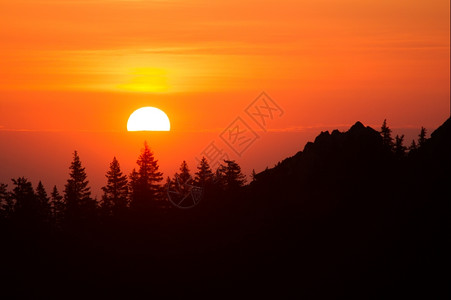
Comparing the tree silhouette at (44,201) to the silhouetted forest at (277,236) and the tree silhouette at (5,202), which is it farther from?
the tree silhouette at (5,202)

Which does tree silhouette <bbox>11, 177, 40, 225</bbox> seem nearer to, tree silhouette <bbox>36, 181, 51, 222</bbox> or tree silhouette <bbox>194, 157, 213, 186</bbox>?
tree silhouette <bbox>36, 181, 51, 222</bbox>

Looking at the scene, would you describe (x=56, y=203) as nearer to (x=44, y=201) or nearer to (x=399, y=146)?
(x=44, y=201)

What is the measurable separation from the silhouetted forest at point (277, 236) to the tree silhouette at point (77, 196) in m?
2.33

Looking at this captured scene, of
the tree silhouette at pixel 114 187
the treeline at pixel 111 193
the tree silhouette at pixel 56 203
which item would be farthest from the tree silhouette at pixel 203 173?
the tree silhouette at pixel 56 203

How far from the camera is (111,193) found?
298 ft

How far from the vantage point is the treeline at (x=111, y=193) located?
8062 centimetres

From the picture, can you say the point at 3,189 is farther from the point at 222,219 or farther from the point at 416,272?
the point at 416,272

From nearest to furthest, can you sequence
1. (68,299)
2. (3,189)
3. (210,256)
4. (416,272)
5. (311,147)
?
(416,272), (68,299), (210,256), (311,147), (3,189)

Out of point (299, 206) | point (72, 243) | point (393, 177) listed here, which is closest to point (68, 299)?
point (72, 243)

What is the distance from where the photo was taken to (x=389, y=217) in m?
64.5

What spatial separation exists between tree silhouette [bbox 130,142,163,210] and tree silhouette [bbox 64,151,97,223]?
19.6 ft

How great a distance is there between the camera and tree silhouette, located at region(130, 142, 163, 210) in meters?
84.1

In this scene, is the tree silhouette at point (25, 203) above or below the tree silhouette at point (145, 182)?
below

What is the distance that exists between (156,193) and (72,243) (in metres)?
16.3
